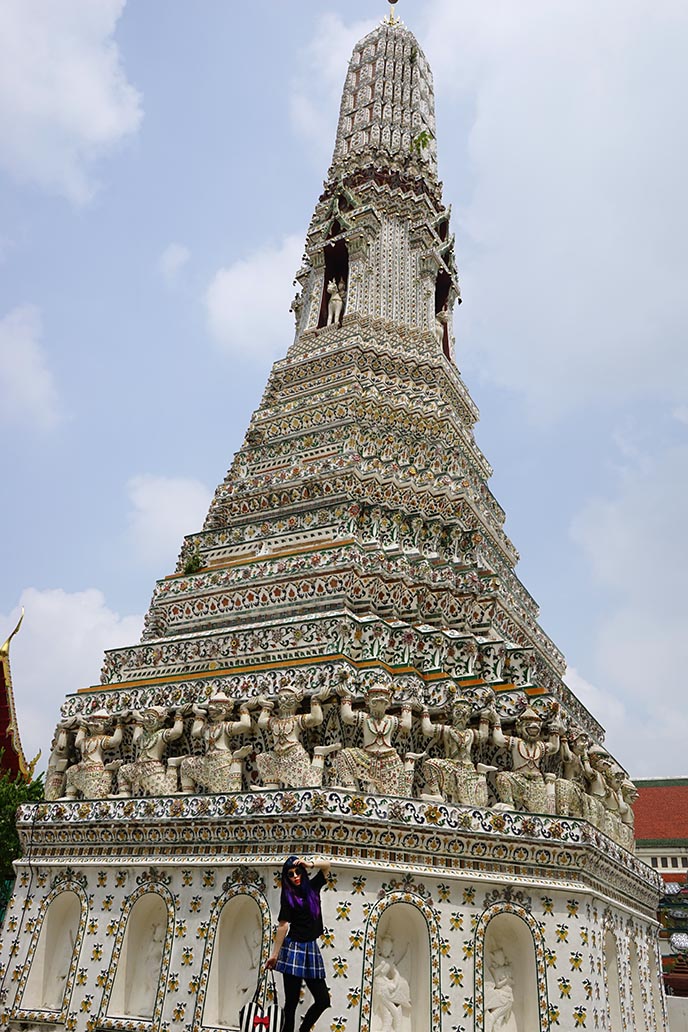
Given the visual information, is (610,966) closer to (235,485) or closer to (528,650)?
(528,650)

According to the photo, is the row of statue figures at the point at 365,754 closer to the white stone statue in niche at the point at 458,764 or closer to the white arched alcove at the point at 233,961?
the white stone statue in niche at the point at 458,764

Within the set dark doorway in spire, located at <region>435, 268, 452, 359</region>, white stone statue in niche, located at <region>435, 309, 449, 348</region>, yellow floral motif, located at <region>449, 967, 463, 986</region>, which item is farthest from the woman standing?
dark doorway in spire, located at <region>435, 268, 452, 359</region>

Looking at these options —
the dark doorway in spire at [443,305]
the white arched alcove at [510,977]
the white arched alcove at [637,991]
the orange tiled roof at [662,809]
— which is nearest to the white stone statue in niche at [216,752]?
the white arched alcove at [510,977]

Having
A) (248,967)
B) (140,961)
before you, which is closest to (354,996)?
(248,967)

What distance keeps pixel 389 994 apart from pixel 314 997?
8.31ft

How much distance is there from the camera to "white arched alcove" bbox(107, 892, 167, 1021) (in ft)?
35.7

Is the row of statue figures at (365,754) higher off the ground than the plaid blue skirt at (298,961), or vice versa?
the row of statue figures at (365,754)

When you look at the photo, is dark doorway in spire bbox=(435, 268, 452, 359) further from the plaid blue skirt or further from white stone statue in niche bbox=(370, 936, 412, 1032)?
the plaid blue skirt

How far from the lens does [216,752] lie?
38.8 feet

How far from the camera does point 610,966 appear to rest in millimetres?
11211

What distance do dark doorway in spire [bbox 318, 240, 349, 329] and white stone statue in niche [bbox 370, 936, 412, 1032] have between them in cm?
→ 1541

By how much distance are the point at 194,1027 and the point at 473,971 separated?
3.52m

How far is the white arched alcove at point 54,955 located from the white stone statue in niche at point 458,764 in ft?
18.3

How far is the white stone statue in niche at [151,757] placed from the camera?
1209 cm
